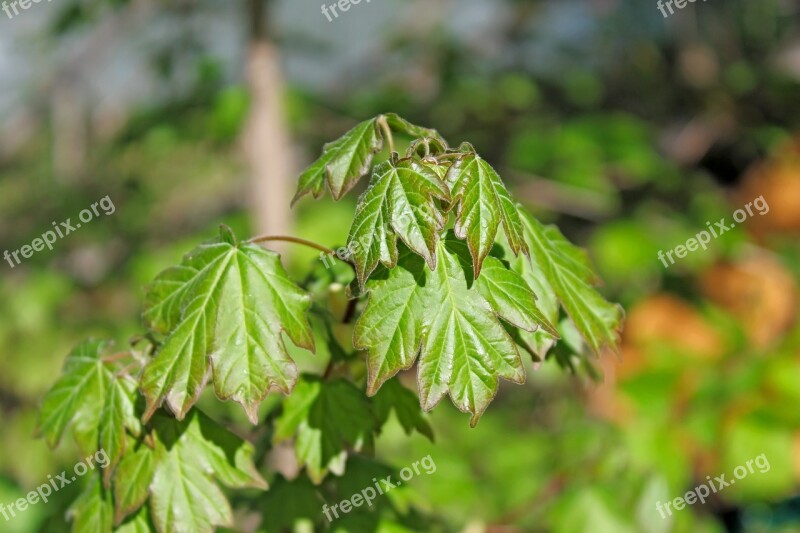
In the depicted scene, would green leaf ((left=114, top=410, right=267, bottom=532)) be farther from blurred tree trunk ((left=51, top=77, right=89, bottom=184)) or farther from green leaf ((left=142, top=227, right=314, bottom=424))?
blurred tree trunk ((left=51, top=77, right=89, bottom=184))

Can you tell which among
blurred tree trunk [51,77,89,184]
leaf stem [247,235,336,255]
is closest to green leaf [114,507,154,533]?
leaf stem [247,235,336,255]

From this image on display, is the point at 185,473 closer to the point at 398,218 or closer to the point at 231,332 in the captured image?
the point at 231,332

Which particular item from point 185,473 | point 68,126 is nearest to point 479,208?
point 185,473

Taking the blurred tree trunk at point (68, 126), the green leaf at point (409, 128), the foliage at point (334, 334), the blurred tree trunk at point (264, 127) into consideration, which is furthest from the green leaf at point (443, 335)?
the blurred tree trunk at point (68, 126)

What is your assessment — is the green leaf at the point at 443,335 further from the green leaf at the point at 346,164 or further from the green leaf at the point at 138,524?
the green leaf at the point at 138,524

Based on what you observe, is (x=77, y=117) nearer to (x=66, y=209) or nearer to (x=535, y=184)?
(x=66, y=209)
